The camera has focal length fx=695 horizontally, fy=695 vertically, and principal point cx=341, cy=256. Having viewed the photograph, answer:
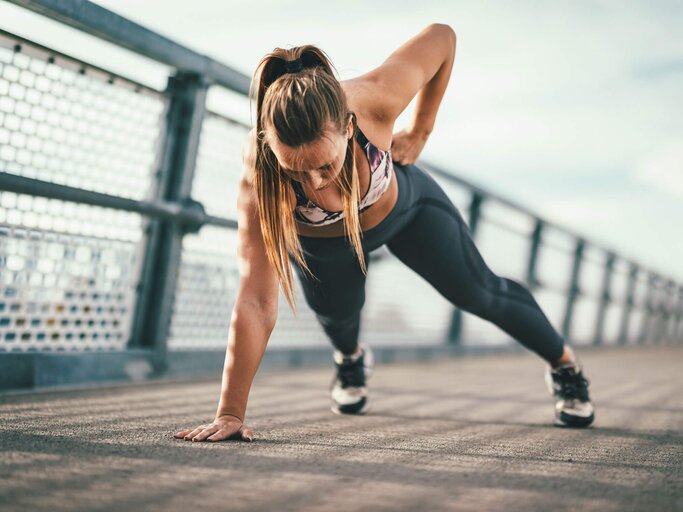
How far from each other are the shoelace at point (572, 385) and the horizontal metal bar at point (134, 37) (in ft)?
5.52

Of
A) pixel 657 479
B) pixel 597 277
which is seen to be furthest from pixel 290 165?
pixel 597 277

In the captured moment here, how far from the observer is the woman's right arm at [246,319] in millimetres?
1585

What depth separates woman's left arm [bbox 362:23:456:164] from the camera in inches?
71.3

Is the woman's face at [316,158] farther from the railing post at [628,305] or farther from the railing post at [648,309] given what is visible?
the railing post at [648,309]

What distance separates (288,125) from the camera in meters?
1.46

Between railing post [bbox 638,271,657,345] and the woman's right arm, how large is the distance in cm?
1022

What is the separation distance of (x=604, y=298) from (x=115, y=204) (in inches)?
294

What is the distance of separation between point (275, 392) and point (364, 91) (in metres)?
1.27

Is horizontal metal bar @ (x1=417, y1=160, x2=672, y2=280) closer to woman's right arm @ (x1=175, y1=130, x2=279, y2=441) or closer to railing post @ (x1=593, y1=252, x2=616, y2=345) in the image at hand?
railing post @ (x1=593, y1=252, x2=616, y2=345)

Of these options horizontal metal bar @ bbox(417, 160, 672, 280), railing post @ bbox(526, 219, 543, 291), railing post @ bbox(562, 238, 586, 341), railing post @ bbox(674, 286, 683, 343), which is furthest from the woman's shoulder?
railing post @ bbox(674, 286, 683, 343)

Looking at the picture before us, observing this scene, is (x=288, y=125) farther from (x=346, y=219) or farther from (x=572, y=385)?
(x=572, y=385)

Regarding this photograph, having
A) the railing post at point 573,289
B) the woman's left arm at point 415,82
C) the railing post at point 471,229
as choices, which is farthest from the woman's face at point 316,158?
the railing post at point 573,289

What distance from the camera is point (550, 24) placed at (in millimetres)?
7289

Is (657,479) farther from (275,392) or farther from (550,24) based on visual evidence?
(550,24)
